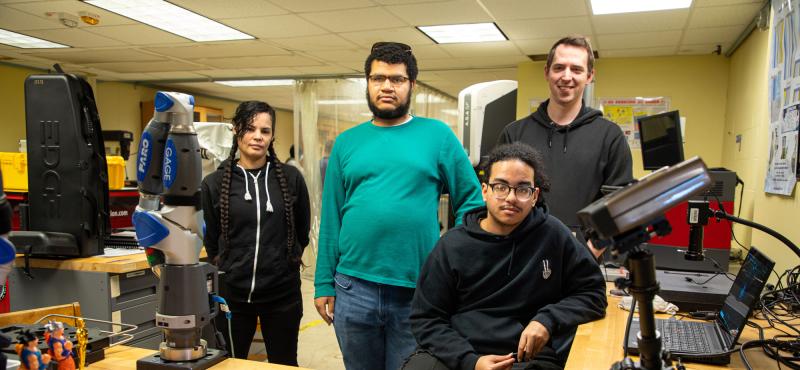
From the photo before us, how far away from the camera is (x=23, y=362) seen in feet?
2.86

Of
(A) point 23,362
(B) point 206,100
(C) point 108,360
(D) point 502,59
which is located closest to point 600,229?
(A) point 23,362

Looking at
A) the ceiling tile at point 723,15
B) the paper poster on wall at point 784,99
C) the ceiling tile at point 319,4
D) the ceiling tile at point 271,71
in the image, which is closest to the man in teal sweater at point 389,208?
the paper poster on wall at point 784,99

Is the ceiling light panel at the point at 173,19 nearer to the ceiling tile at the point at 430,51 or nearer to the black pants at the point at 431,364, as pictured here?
the ceiling tile at the point at 430,51

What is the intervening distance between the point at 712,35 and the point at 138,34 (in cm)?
494

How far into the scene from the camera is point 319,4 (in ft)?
12.3

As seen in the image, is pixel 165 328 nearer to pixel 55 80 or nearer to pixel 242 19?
pixel 55 80

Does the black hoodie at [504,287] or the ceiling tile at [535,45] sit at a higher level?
the ceiling tile at [535,45]

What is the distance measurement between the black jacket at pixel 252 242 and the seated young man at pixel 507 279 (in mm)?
747

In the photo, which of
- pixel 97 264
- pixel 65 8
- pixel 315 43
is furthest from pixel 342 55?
pixel 97 264

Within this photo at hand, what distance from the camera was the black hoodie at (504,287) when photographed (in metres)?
1.43

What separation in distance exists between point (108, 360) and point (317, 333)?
2.70 meters

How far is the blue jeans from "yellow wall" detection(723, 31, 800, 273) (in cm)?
184

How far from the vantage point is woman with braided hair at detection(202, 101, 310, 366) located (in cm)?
201

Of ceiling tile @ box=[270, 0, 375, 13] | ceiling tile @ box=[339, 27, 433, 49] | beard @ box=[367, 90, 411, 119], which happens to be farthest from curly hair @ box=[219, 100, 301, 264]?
ceiling tile @ box=[339, 27, 433, 49]
